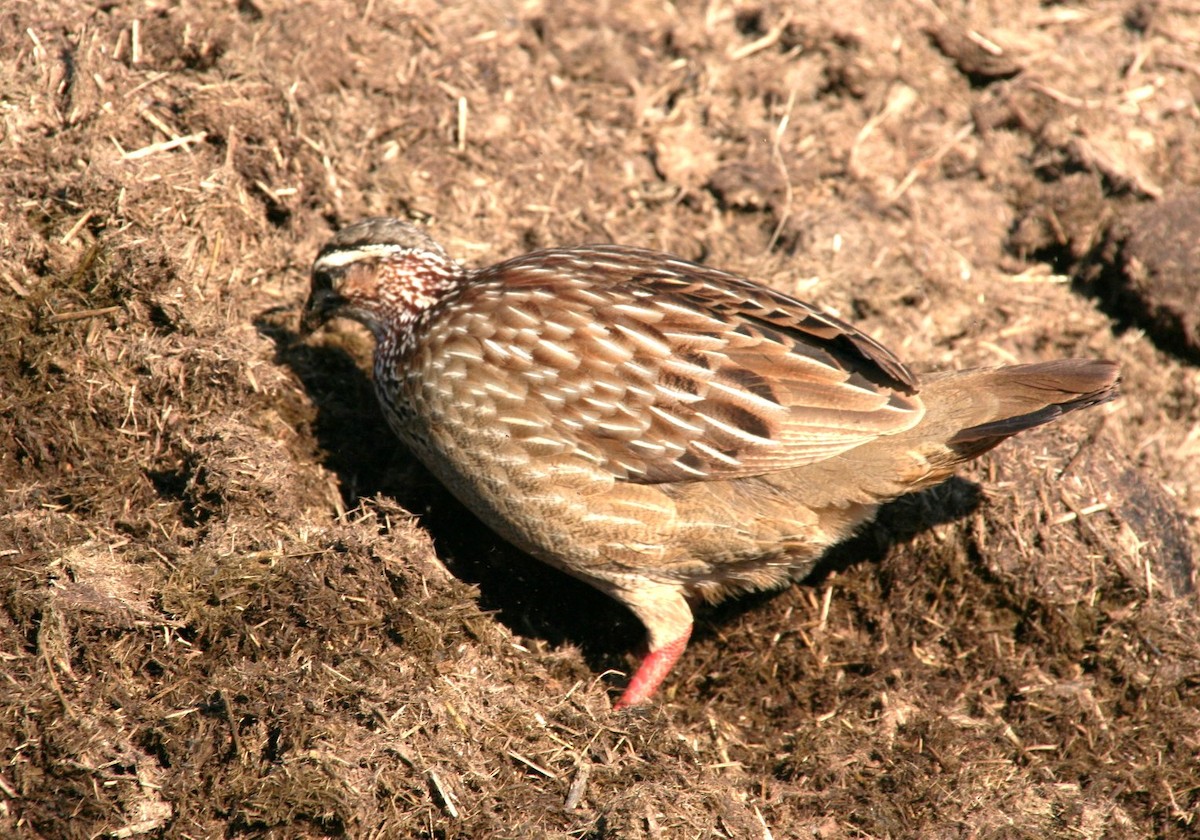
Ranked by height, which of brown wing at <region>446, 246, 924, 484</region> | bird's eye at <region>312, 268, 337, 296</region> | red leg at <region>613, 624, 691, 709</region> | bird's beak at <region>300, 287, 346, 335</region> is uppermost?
brown wing at <region>446, 246, 924, 484</region>

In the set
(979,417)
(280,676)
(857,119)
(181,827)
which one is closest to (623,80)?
(857,119)

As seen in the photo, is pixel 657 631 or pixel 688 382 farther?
pixel 657 631

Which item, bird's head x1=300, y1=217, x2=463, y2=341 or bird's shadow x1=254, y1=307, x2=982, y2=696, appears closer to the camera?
bird's shadow x1=254, y1=307, x2=982, y2=696

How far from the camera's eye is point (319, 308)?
21.2 feet

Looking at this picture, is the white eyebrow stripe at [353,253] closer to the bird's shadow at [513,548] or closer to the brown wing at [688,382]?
the bird's shadow at [513,548]

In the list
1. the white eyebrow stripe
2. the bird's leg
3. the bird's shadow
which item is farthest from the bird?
the white eyebrow stripe

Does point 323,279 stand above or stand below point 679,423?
below

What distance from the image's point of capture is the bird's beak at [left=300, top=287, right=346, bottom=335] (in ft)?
21.1

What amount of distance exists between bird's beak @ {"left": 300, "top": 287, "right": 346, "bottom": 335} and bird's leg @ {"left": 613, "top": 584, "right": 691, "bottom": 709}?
7.49 feet

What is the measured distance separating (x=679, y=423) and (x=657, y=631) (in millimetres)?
1150

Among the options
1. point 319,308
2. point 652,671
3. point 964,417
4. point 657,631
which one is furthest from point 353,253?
point 964,417

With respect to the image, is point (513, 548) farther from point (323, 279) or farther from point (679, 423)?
point (323, 279)

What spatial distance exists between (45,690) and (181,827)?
2.68 feet

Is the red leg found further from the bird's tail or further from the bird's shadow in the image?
the bird's tail
